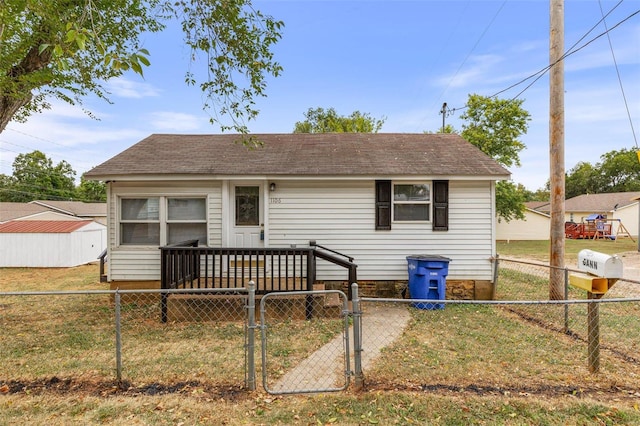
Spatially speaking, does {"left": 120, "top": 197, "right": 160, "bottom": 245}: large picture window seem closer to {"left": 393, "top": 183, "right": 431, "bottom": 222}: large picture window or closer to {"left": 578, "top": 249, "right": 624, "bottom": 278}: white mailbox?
{"left": 393, "top": 183, "right": 431, "bottom": 222}: large picture window

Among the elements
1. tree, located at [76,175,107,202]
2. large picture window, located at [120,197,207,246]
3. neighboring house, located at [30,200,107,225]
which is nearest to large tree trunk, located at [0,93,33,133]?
large picture window, located at [120,197,207,246]

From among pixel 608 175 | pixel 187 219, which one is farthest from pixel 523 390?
pixel 608 175

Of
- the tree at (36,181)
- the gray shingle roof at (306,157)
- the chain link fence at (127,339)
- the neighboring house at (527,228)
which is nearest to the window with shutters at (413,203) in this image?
the gray shingle roof at (306,157)

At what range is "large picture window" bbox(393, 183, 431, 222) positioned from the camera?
7.12 metres

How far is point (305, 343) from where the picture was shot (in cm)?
462

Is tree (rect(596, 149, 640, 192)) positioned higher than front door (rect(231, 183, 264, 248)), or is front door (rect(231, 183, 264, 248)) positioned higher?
tree (rect(596, 149, 640, 192))

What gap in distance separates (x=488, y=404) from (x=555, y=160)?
Answer: 16.9 ft

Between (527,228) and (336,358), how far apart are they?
26.8 metres

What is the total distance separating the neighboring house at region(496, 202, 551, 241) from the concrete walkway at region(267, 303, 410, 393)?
23.1 meters

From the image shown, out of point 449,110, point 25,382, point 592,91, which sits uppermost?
point 449,110

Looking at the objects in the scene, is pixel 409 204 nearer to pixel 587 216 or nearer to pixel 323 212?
pixel 323 212

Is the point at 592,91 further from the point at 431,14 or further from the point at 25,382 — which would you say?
the point at 25,382

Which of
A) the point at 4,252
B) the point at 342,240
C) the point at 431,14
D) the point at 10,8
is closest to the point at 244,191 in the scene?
the point at 342,240

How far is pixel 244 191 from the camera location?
716 cm
